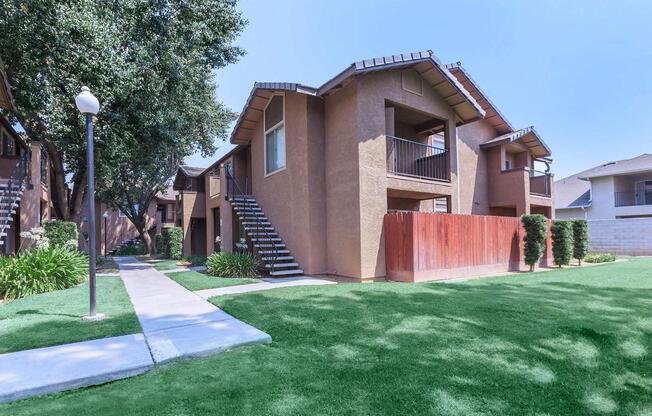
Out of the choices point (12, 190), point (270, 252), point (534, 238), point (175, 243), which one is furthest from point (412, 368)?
point (175, 243)

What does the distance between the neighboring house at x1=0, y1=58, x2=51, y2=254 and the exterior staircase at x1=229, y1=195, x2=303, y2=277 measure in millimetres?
6798

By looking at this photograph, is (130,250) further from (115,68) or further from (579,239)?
(579,239)

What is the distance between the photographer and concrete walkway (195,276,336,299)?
26.3ft

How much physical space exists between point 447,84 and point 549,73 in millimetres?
10192

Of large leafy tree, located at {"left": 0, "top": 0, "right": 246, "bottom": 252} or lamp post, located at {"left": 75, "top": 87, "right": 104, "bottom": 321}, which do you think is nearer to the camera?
lamp post, located at {"left": 75, "top": 87, "right": 104, "bottom": 321}

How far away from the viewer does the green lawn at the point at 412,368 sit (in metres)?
2.94

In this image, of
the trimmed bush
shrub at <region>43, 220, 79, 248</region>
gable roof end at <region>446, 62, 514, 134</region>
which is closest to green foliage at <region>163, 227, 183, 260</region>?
shrub at <region>43, 220, 79, 248</region>

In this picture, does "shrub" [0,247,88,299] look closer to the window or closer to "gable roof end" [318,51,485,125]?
the window

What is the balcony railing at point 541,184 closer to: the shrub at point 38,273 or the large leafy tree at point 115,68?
the large leafy tree at point 115,68

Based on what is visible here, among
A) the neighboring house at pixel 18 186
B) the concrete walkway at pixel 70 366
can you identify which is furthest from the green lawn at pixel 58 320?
the neighboring house at pixel 18 186

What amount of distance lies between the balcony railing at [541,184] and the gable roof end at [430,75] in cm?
746

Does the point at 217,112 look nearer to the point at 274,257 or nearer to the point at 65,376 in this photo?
the point at 274,257

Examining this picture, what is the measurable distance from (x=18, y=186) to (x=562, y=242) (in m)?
20.0

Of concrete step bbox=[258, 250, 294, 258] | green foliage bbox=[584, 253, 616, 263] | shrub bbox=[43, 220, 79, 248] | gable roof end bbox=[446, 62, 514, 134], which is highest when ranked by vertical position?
gable roof end bbox=[446, 62, 514, 134]
